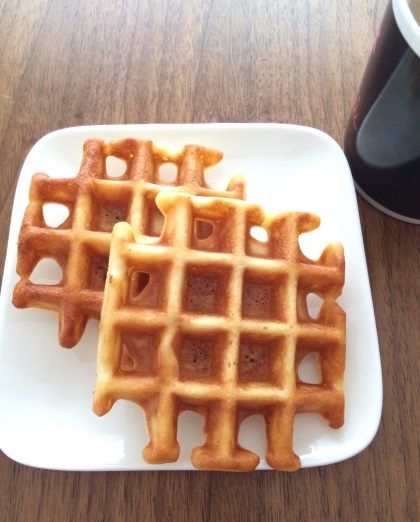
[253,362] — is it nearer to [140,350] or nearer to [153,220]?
[140,350]

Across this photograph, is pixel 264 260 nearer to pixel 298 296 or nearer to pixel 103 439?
pixel 298 296

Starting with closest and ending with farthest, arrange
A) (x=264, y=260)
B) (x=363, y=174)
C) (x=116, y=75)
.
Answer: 1. (x=264, y=260)
2. (x=363, y=174)
3. (x=116, y=75)

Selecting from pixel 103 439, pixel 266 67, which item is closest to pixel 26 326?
pixel 103 439

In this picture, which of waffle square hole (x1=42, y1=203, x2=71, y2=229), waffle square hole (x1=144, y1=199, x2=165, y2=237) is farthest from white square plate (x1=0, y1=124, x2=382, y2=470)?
waffle square hole (x1=144, y1=199, x2=165, y2=237)

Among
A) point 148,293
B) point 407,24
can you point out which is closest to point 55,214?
point 148,293

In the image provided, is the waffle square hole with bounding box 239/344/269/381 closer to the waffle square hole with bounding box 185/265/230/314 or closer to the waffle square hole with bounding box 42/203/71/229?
the waffle square hole with bounding box 185/265/230/314

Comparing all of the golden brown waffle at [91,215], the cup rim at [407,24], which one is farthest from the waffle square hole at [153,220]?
the cup rim at [407,24]

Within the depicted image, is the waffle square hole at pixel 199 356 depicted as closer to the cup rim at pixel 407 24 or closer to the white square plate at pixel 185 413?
the white square plate at pixel 185 413
